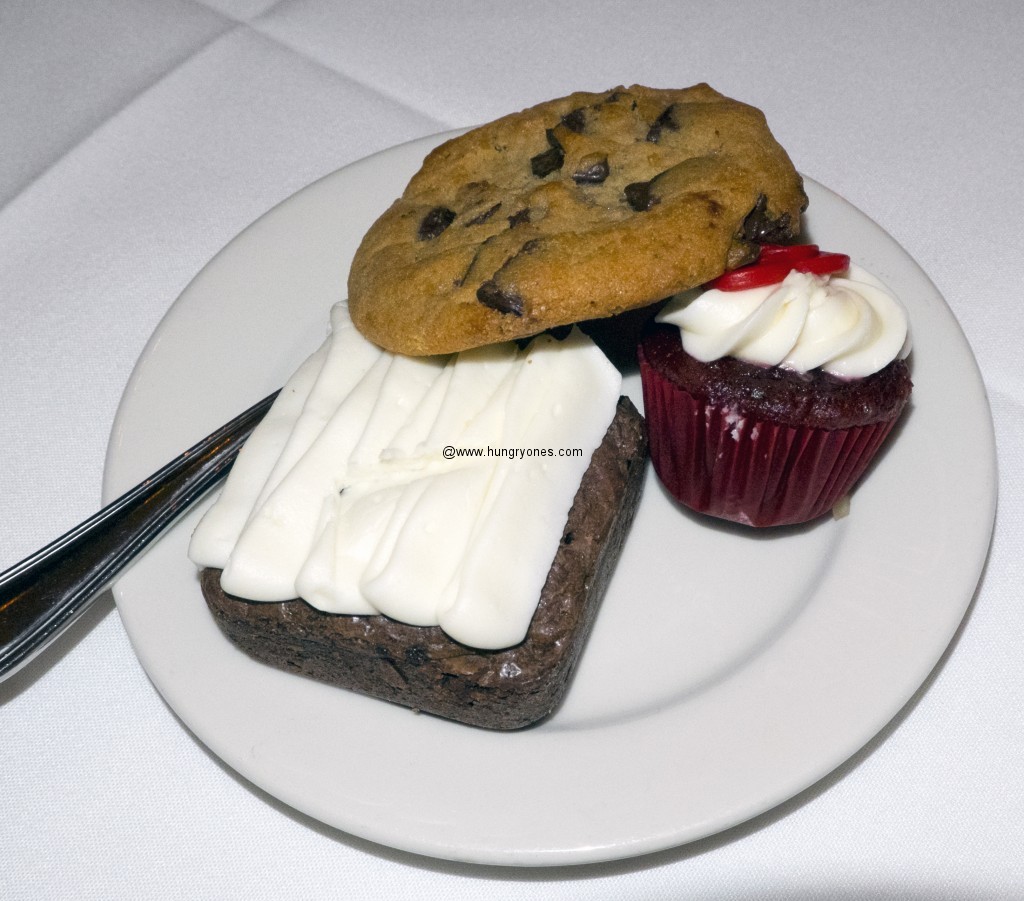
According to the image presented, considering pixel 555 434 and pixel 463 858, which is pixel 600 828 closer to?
pixel 463 858

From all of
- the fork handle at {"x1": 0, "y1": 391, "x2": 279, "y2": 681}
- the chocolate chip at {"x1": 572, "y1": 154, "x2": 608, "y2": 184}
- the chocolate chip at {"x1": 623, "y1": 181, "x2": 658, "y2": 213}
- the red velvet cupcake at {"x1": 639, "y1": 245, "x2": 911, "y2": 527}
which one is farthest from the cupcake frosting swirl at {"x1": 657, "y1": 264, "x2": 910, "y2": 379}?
the fork handle at {"x1": 0, "y1": 391, "x2": 279, "y2": 681}

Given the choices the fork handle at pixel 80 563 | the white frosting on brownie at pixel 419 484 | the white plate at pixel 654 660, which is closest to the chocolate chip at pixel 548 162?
the white frosting on brownie at pixel 419 484

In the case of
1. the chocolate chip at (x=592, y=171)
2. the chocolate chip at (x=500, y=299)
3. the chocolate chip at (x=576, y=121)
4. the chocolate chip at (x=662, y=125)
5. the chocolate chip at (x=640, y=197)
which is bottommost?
the chocolate chip at (x=500, y=299)

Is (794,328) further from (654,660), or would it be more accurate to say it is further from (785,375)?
(654,660)

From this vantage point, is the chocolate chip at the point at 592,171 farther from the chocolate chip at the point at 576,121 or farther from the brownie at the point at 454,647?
the brownie at the point at 454,647

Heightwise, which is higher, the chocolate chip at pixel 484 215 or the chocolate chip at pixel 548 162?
the chocolate chip at pixel 548 162

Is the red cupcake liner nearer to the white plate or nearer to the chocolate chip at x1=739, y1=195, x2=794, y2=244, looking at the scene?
the white plate

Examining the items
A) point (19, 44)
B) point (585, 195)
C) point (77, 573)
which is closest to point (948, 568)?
point (585, 195)
